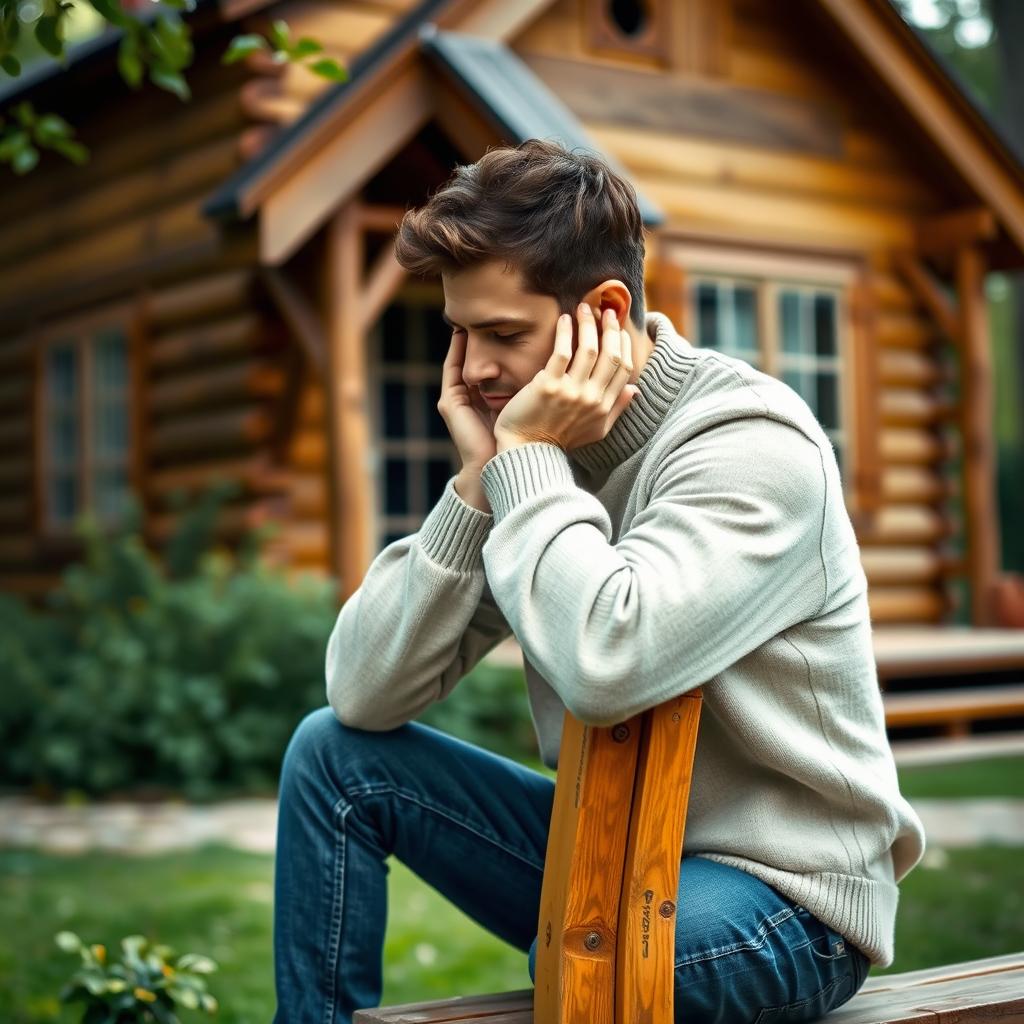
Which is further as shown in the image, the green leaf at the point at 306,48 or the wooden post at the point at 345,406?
the wooden post at the point at 345,406

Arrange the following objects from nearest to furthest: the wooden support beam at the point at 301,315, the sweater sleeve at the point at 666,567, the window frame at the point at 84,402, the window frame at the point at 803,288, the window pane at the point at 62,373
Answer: the sweater sleeve at the point at 666,567 < the wooden support beam at the point at 301,315 < the window frame at the point at 803,288 < the window frame at the point at 84,402 < the window pane at the point at 62,373

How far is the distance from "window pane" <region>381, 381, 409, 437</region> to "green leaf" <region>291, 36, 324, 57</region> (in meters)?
6.15

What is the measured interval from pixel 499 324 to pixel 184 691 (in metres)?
5.29

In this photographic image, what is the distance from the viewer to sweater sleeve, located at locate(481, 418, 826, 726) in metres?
1.91

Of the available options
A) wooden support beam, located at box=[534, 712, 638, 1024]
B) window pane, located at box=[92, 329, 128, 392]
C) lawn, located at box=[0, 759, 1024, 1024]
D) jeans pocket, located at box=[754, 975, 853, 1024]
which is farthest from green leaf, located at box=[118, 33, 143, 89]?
window pane, located at box=[92, 329, 128, 392]

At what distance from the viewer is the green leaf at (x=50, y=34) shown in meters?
3.03

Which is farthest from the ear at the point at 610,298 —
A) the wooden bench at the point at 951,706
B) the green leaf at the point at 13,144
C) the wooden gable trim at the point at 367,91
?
the wooden bench at the point at 951,706

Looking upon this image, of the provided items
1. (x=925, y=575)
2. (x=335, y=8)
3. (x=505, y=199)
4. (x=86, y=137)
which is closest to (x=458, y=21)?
(x=335, y=8)

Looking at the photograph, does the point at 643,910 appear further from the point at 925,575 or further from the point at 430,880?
the point at 925,575

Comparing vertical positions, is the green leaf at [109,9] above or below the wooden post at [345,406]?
above

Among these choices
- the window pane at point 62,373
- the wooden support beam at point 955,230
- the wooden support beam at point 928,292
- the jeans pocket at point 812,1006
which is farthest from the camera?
the window pane at point 62,373

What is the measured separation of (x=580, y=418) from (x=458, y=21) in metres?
6.54

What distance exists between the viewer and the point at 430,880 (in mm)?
2596

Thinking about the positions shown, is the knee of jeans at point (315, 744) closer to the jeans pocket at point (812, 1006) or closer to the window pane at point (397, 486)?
the jeans pocket at point (812, 1006)
